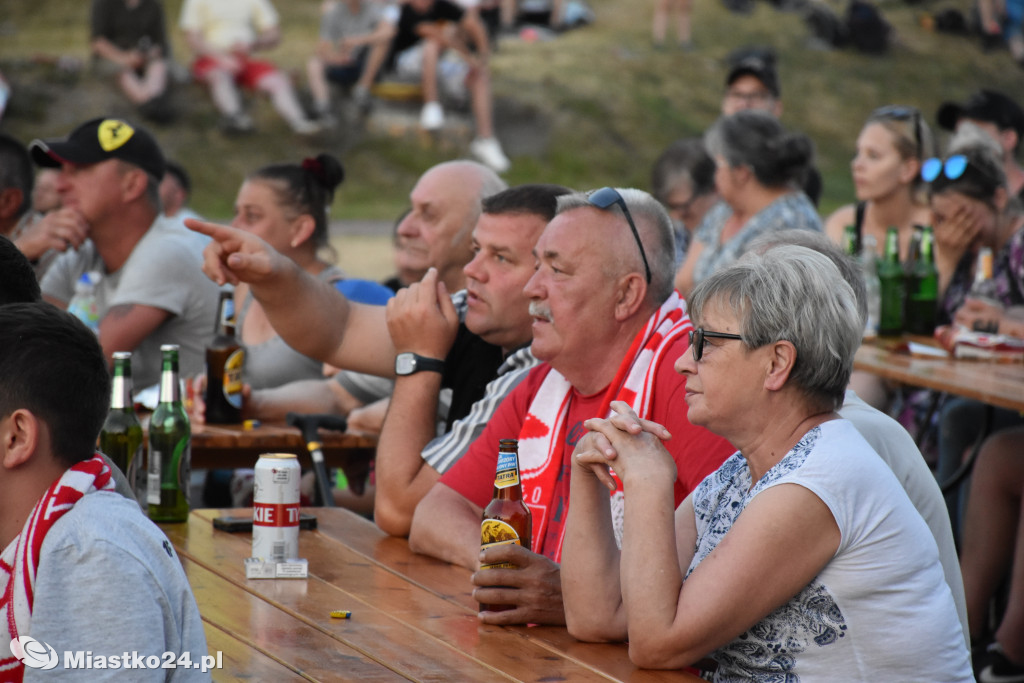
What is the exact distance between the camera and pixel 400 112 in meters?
16.9

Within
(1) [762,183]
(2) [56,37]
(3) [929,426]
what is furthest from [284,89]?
(3) [929,426]

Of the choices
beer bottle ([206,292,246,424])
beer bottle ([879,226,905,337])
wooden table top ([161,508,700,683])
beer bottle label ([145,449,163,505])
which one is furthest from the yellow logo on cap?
beer bottle ([879,226,905,337])

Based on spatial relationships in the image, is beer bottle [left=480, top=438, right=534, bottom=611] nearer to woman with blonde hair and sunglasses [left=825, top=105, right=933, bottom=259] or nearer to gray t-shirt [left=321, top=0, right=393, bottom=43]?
woman with blonde hair and sunglasses [left=825, top=105, right=933, bottom=259]

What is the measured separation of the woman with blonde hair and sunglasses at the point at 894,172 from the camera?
5.68 metres

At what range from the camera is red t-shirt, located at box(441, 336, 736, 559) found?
2.62m

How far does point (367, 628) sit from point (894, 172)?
13.7ft

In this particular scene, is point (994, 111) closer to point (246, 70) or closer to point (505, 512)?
point (505, 512)

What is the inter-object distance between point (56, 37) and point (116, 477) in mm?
A: 18453

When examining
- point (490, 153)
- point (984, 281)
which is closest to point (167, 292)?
point (984, 281)

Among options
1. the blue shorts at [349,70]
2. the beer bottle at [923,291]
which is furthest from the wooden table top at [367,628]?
the blue shorts at [349,70]

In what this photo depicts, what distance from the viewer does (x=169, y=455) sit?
3350 millimetres

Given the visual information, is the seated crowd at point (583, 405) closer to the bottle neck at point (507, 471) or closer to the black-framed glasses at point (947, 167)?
the black-framed glasses at point (947, 167)

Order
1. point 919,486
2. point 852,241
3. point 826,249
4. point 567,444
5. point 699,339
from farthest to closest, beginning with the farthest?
point 852,241
point 567,444
point 826,249
point 919,486
point 699,339

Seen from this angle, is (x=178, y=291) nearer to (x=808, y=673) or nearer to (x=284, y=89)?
(x=808, y=673)
